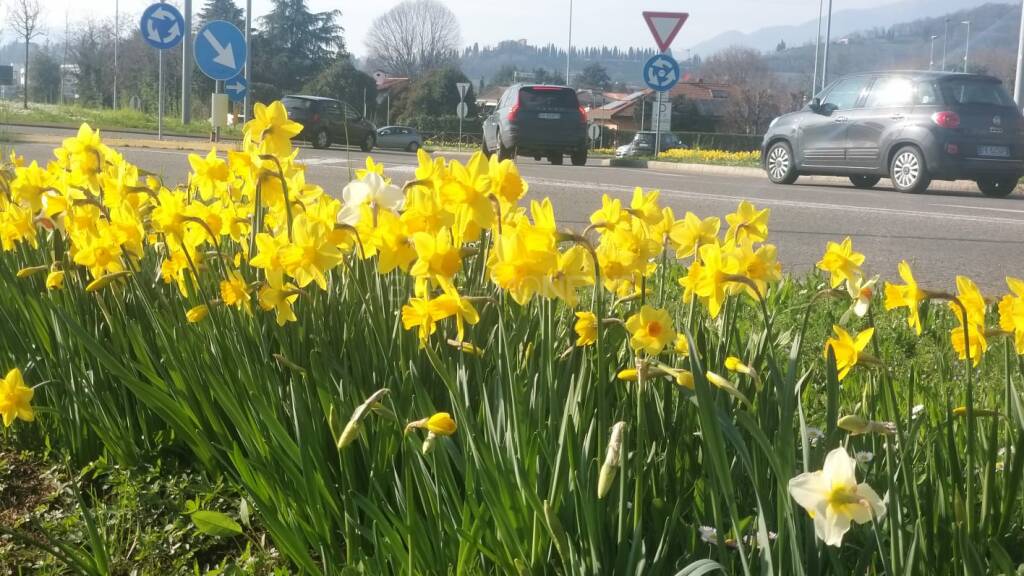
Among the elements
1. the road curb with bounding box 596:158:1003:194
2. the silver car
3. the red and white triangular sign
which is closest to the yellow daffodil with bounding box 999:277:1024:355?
the road curb with bounding box 596:158:1003:194

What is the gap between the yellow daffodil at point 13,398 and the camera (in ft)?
5.85

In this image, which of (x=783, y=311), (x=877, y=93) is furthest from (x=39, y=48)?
(x=783, y=311)

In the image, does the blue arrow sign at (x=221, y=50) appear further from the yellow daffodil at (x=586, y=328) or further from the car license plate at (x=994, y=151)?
the yellow daffodil at (x=586, y=328)

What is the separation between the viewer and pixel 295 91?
187 feet

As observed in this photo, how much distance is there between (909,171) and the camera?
38.4ft

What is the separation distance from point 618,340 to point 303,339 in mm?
544

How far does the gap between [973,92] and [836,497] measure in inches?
462

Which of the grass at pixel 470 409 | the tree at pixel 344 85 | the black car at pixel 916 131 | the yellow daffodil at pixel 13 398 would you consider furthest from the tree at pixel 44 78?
the yellow daffodil at pixel 13 398

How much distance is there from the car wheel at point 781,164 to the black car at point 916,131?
266 mm

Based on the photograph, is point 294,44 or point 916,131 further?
point 294,44

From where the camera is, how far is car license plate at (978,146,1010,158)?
36.8 ft

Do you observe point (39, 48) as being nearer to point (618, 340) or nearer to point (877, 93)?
point (877, 93)

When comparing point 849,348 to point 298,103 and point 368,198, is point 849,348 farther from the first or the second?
point 298,103

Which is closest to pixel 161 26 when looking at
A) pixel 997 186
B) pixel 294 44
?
pixel 997 186
